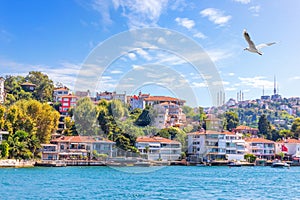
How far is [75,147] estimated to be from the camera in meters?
28.2

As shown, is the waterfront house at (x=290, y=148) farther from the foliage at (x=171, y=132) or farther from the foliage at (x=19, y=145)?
the foliage at (x=19, y=145)

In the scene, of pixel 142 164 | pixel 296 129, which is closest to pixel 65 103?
pixel 142 164

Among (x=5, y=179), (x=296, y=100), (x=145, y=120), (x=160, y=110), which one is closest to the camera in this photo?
(x=5, y=179)

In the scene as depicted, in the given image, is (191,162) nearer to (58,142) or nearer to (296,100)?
(58,142)

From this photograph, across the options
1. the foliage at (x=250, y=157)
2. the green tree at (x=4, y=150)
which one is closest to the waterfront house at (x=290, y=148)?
the foliage at (x=250, y=157)

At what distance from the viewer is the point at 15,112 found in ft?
83.4

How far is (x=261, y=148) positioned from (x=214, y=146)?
22.0 ft

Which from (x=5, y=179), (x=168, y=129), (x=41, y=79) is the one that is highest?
(x=41, y=79)

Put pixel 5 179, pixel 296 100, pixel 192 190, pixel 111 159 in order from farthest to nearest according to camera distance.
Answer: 1. pixel 296 100
2. pixel 111 159
3. pixel 5 179
4. pixel 192 190

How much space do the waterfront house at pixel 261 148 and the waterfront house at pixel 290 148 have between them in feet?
2.35

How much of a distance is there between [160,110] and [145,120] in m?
5.67

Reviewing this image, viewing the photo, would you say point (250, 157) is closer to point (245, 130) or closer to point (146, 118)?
point (245, 130)

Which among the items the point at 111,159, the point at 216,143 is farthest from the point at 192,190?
the point at 216,143

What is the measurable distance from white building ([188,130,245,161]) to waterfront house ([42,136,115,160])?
24.6 ft
